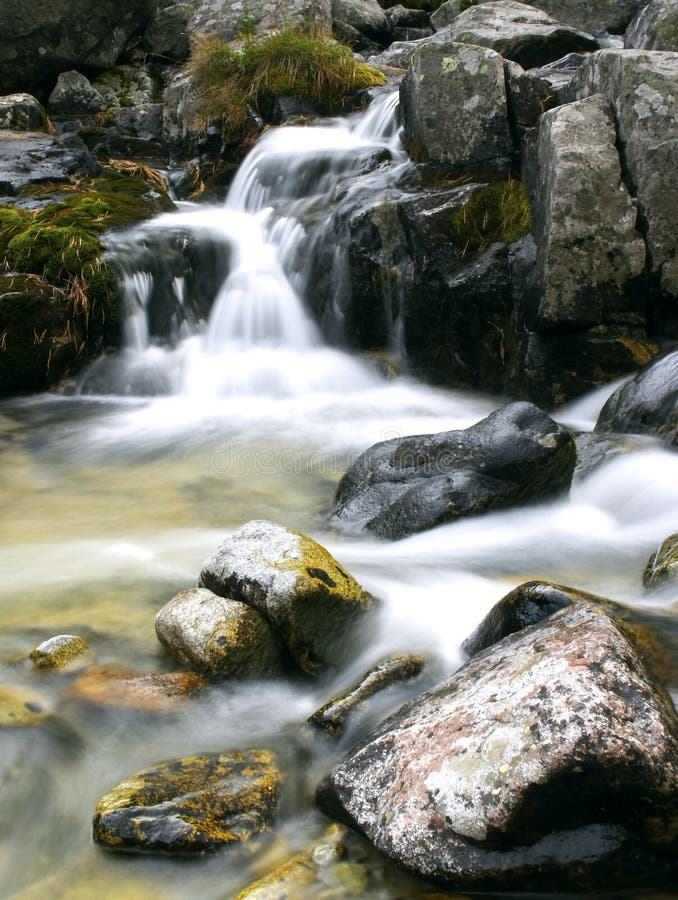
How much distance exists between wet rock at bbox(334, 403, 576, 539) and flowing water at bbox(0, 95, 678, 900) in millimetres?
138

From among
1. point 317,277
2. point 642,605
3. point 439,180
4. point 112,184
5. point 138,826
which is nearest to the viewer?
point 138,826

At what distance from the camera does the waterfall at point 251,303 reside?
Answer: 8.08 m

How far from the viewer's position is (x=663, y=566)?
3.78 metres

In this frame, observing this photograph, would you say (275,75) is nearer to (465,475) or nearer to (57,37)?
(57,37)

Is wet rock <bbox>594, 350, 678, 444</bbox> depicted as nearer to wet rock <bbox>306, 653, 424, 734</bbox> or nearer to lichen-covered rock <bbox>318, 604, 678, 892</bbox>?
wet rock <bbox>306, 653, 424, 734</bbox>

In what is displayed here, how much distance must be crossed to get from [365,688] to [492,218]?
540cm

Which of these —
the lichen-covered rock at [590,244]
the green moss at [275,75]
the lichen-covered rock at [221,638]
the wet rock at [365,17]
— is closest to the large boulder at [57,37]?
the wet rock at [365,17]

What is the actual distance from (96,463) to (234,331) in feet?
8.92

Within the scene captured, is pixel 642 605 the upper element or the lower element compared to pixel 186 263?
lower

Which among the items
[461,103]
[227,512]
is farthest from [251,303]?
[227,512]

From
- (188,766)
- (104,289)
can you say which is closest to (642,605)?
(188,766)

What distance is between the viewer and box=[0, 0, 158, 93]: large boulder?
1473 centimetres

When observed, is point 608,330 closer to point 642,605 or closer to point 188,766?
point 642,605

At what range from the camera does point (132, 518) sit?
527cm
